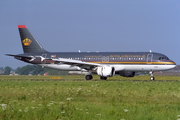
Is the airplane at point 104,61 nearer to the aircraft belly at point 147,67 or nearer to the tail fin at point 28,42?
the aircraft belly at point 147,67

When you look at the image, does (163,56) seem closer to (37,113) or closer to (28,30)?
(28,30)

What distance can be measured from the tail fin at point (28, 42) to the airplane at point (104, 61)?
29.1 inches

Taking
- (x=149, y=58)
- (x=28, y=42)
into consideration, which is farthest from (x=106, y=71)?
(x=28, y=42)

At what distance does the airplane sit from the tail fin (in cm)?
74

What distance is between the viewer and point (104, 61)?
44.9m

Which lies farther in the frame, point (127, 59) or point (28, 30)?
point (28, 30)

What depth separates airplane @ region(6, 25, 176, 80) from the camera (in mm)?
42938

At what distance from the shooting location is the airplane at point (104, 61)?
42.9 metres

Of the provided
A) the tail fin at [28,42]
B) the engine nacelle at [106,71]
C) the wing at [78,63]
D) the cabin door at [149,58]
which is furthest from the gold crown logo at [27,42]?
the cabin door at [149,58]

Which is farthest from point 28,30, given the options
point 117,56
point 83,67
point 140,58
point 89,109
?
point 89,109

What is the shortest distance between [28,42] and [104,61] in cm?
1462

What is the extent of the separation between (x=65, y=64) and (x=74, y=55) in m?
2.10

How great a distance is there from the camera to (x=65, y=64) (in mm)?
47906

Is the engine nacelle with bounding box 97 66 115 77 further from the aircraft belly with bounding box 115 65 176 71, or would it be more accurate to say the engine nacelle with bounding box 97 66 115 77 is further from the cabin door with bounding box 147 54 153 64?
the cabin door with bounding box 147 54 153 64
